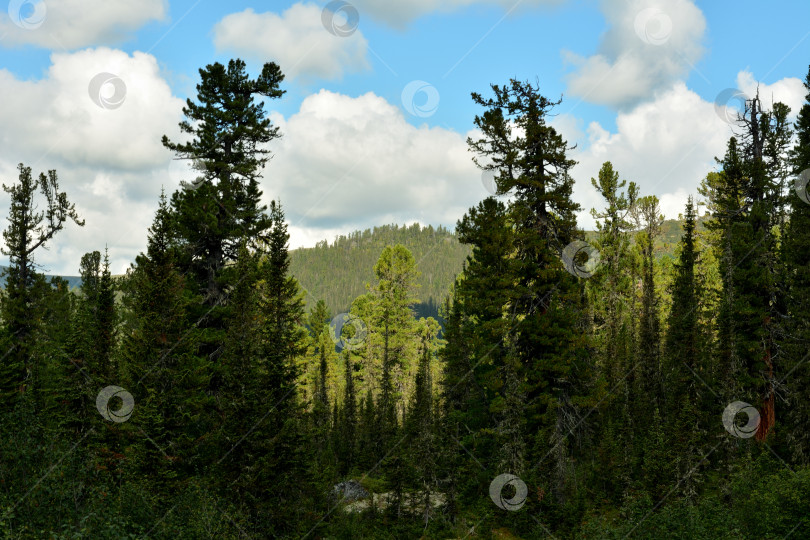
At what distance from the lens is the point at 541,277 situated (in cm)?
2300

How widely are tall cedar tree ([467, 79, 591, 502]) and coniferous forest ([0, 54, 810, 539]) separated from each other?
0.11 metres

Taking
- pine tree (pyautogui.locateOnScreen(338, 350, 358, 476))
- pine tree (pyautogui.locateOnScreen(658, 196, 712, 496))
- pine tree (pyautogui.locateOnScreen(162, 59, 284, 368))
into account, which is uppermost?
pine tree (pyautogui.locateOnScreen(162, 59, 284, 368))

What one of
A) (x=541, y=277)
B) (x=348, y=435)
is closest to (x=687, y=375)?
(x=541, y=277)

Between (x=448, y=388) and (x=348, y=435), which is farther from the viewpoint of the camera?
(x=348, y=435)

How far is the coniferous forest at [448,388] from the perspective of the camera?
17.1 meters

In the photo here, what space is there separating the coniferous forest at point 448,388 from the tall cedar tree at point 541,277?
0.11 metres

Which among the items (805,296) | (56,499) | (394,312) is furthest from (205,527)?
(394,312)

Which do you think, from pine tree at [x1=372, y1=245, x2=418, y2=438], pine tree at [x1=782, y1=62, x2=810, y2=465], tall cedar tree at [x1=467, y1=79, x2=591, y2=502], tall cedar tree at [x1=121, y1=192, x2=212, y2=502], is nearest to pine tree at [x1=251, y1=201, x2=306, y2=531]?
tall cedar tree at [x1=121, y1=192, x2=212, y2=502]

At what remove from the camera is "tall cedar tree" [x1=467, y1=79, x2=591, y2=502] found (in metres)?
22.4

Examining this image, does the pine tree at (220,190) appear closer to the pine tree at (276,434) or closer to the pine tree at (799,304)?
the pine tree at (276,434)

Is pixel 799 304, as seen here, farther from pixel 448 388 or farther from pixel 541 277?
pixel 448 388

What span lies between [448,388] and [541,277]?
13.3 m

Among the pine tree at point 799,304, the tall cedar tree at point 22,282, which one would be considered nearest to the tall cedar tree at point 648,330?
the pine tree at point 799,304

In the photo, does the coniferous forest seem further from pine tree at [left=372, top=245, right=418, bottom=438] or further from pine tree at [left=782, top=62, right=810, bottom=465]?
pine tree at [left=372, top=245, right=418, bottom=438]
